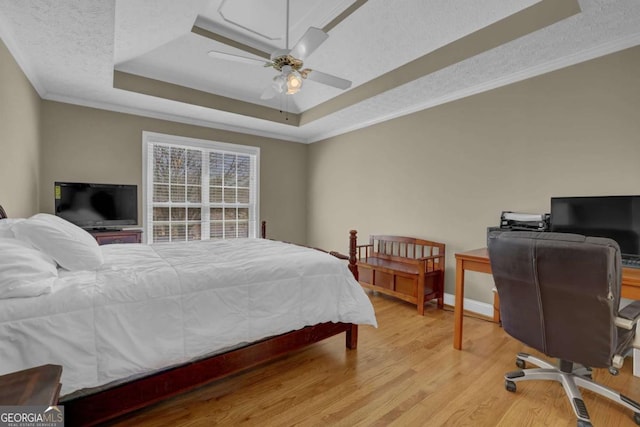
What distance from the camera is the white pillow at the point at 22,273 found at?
1268 mm

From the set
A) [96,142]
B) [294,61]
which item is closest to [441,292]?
[294,61]

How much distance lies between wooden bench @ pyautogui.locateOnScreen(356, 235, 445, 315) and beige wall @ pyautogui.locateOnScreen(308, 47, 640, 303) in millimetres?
158

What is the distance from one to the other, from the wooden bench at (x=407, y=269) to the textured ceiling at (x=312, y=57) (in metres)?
1.84

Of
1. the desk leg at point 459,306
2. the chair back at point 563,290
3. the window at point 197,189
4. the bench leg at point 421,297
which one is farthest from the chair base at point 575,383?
the window at point 197,189

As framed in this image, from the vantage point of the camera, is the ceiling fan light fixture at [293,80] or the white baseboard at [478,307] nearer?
the ceiling fan light fixture at [293,80]

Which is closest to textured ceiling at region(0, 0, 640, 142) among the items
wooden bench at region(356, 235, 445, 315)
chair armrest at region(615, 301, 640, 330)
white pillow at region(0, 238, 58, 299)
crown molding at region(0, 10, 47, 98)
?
crown molding at region(0, 10, 47, 98)

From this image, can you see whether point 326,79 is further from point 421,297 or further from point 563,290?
point 421,297

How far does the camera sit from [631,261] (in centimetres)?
204

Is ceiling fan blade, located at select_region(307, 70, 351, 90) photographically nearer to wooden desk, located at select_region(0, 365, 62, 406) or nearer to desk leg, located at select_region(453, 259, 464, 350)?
desk leg, located at select_region(453, 259, 464, 350)

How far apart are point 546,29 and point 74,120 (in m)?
5.09

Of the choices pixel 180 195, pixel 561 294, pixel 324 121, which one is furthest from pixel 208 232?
pixel 561 294

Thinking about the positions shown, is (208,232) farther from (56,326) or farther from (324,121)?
(56,326)

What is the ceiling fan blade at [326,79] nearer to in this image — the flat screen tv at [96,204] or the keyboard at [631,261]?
the keyboard at [631,261]

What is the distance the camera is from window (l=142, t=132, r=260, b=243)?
4.27 metres
